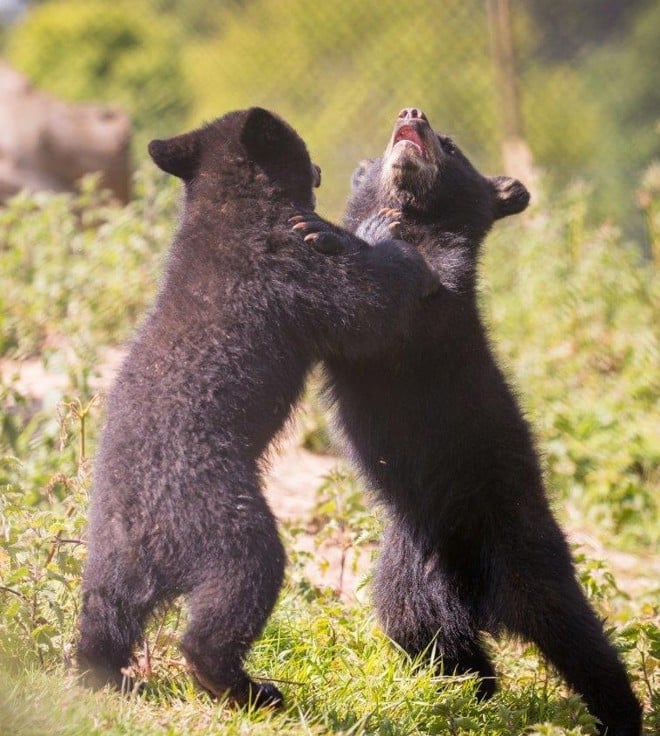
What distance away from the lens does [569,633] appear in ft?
13.9

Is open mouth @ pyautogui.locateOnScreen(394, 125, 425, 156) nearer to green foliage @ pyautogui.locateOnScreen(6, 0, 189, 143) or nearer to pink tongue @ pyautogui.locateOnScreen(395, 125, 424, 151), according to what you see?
pink tongue @ pyautogui.locateOnScreen(395, 125, 424, 151)

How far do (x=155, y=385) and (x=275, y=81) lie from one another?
9.88m

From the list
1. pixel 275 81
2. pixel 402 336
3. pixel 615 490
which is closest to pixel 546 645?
pixel 402 336

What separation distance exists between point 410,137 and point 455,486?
1.49 meters

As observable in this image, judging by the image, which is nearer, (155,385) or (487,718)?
(155,385)

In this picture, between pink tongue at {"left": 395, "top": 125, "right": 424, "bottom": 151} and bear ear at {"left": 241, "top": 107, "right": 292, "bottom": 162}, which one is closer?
bear ear at {"left": 241, "top": 107, "right": 292, "bottom": 162}

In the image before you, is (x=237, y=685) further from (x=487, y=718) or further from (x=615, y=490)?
→ (x=615, y=490)

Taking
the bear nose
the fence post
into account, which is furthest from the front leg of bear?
the fence post

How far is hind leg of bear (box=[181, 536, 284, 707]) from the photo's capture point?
350 centimetres

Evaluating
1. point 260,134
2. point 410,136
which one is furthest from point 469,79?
point 260,134

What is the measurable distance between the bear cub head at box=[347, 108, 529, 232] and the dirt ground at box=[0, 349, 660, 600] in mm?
1317

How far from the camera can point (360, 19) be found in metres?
13.3

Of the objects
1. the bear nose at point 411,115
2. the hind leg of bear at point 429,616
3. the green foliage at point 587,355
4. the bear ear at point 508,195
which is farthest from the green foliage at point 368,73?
the hind leg of bear at point 429,616

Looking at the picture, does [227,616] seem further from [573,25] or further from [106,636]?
[573,25]
